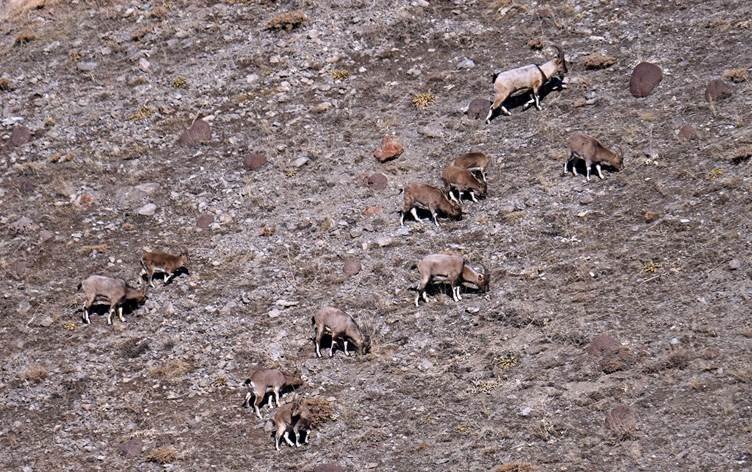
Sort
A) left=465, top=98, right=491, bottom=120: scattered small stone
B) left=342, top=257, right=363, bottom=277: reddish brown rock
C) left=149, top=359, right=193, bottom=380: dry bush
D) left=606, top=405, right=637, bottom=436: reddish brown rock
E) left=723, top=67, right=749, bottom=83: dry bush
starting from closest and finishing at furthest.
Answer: left=606, top=405, right=637, bottom=436: reddish brown rock
left=149, top=359, right=193, bottom=380: dry bush
left=342, top=257, right=363, bottom=277: reddish brown rock
left=723, top=67, right=749, bottom=83: dry bush
left=465, top=98, right=491, bottom=120: scattered small stone

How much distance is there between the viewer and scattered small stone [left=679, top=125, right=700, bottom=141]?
22406 millimetres

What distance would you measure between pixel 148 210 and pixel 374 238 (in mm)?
5586

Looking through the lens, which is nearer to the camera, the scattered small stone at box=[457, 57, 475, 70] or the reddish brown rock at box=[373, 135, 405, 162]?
the reddish brown rock at box=[373, 135, 405, 162]

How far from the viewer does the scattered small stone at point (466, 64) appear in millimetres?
26781

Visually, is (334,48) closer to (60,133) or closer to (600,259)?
(60,133)

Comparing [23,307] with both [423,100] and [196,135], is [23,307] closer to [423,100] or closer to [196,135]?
[196,135]

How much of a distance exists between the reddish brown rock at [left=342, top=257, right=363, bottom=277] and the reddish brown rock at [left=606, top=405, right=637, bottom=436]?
6307 millimetres

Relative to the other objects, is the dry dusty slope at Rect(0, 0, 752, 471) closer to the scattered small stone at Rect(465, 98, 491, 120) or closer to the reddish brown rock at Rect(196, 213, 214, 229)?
the reddish brown rock at Rect(196, 213, 214, 229)

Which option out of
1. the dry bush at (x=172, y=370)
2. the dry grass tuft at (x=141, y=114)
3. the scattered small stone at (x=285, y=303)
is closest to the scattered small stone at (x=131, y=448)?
→ the dry bush at (x=172, y=370)

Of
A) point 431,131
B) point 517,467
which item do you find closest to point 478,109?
point 431,131

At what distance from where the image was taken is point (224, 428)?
60.0 feet

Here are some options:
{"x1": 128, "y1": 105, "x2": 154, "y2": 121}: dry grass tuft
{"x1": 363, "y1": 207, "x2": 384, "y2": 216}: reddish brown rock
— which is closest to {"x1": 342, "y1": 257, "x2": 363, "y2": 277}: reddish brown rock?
{"x1": 363, "y1": 207, "x2": 384, "y2": 216}: reddish brown rock

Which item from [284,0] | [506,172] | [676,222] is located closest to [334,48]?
[284,0]

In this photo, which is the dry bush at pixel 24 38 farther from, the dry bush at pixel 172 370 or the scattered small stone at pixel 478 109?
the dry bush at pixel 172 370
